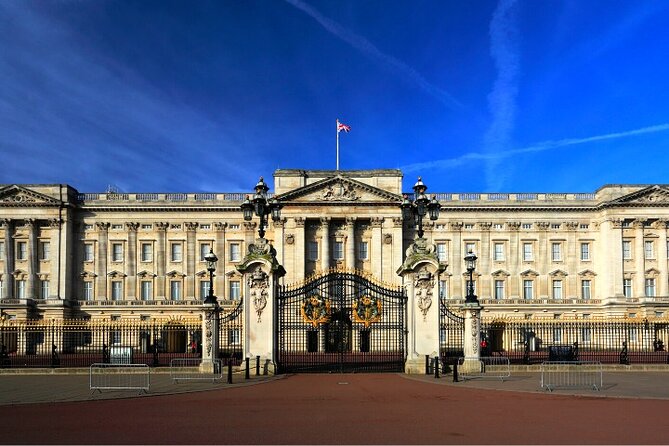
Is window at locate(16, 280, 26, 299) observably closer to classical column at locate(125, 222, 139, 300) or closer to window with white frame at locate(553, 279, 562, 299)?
classical column at locate(125, 222, 139, 300)

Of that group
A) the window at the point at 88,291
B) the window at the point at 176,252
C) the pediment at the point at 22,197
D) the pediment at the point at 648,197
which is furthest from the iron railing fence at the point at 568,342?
the pediment at the point at 22,197

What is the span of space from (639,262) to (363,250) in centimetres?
2864

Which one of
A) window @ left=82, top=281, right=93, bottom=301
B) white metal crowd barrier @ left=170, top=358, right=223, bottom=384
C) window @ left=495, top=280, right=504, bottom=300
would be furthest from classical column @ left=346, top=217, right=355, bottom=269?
white metal crowd barrier @ left=170, top=358, right=223, bottom=384

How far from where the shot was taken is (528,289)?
6356 centimetres

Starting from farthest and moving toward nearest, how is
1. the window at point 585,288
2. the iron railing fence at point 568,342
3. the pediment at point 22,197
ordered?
the window at point 585,288 → the pediment at point 22,197 → the iron railing fence at point 568,342

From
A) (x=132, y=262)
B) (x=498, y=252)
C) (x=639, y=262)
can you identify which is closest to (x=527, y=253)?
(x=498, y=252)

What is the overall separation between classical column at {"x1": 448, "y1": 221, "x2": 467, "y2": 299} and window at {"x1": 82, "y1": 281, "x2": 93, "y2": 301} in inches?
1512

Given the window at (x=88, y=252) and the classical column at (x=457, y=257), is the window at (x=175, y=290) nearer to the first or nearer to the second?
the window at (x=88, y=252)

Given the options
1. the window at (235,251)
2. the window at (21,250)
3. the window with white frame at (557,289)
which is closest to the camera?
the window at (21,250)

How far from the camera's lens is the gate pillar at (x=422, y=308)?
982 inches

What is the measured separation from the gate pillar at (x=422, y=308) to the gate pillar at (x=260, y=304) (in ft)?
18.9

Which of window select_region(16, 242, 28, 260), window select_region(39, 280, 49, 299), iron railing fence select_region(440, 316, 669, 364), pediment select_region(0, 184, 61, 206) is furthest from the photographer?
window select_region(16, 242, 28, 260)

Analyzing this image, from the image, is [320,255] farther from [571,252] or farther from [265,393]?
[265,393]

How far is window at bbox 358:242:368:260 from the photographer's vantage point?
6216 centimetres
